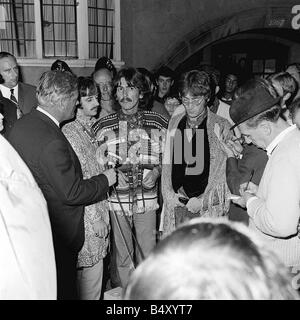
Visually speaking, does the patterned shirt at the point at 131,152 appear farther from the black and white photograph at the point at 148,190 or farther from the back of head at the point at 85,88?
the back of head at the point at 85,88

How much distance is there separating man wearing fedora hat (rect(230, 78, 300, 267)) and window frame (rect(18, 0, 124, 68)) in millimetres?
7917

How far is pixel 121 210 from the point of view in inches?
140

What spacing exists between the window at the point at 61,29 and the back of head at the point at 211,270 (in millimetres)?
9418

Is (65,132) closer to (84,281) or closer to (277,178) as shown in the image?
(84,281)

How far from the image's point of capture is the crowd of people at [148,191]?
2.56 ft

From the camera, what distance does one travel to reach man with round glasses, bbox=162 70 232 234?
11.7ft

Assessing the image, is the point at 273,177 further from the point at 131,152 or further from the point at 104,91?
the point at 104,91

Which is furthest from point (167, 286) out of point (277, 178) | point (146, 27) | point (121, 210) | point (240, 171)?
point (146, 27)

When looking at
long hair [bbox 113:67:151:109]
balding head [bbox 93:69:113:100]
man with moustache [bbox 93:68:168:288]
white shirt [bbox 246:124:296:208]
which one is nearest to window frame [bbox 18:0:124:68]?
balding head [bbox 93:69:113:100]

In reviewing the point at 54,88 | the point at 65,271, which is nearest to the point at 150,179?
the point at 65,271

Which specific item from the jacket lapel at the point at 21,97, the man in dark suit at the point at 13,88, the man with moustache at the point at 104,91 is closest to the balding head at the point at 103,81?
the man with moustache at the point at 104,91

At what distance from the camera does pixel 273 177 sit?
81.0 inches

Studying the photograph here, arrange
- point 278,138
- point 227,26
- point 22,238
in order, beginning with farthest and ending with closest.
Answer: point 227,26 < point 278,138 < point 22,238

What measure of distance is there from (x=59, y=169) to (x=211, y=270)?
1910mm
